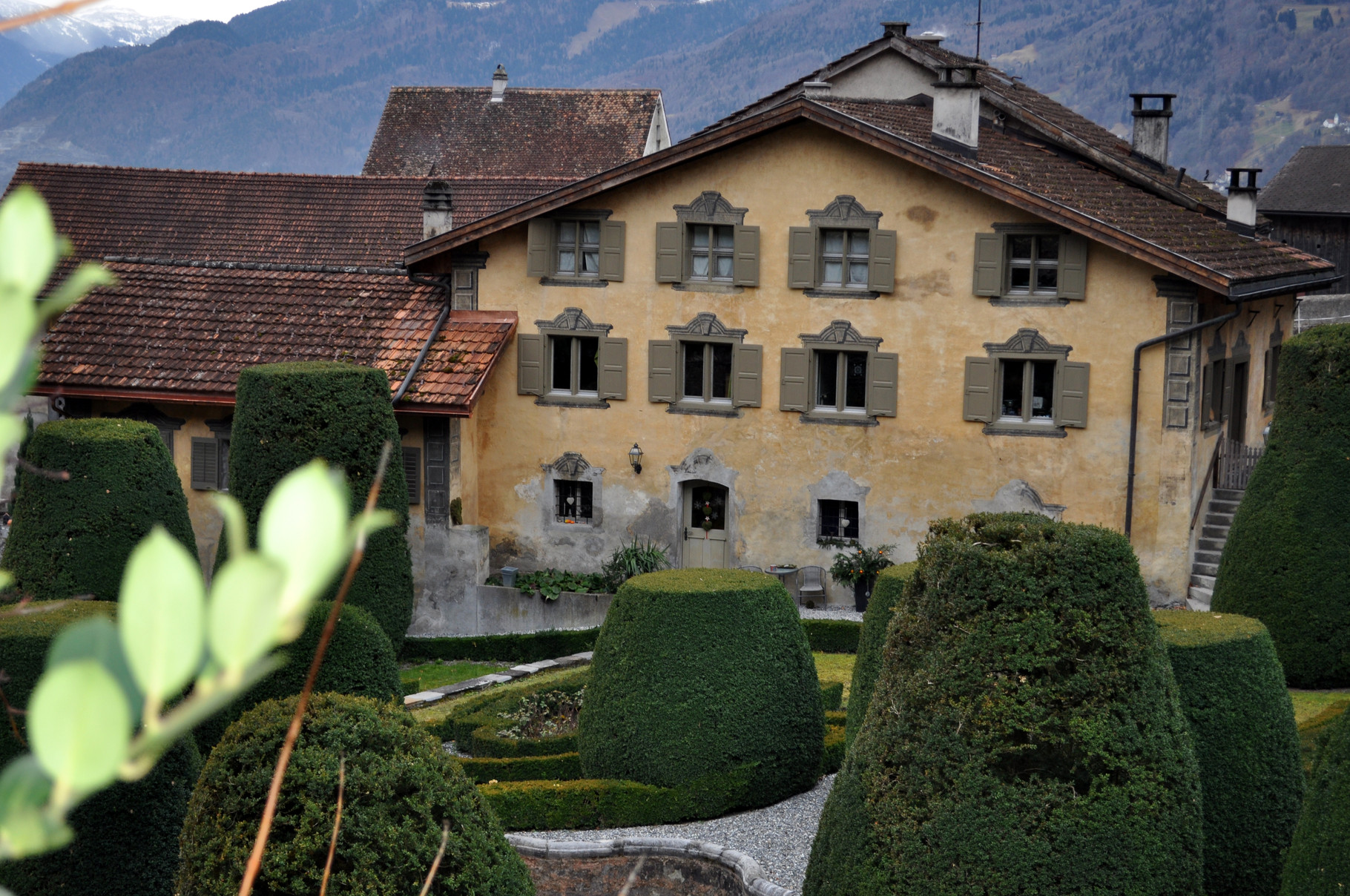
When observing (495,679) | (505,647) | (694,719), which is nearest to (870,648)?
(694,719)

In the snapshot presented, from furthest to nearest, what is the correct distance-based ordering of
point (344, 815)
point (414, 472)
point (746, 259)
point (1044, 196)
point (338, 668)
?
point (414, 472)
point (746, 259)
point (1044, 196)
point (338, 668)
point (344, 815)

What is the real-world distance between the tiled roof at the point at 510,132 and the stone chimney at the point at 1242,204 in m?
25.2

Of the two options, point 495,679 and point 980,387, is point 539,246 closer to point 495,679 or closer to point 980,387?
point 980,387

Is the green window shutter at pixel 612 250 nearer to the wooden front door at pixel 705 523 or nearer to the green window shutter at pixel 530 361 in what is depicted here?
the green window shutter at pixel 530 361

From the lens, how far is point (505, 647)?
72.8 ft

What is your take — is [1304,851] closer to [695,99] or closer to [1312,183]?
[1312,183]

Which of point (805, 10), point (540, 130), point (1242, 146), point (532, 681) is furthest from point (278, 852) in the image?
point (805, 10)

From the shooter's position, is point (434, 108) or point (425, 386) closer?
point (425, 386)

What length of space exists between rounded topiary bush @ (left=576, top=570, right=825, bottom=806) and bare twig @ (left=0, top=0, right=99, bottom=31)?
38.7 ft

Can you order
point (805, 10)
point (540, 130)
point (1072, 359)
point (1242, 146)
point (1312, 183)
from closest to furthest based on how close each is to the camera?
point (1072, 359) < point (1312, 183) < point (540, 130) < point (1242, 146) < point (805, 10)

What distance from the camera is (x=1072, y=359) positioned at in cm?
2264

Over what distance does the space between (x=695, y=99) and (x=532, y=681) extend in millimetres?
150660

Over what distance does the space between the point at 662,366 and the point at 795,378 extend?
2344mm

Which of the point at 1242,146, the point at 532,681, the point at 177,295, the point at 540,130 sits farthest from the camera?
the point at 1242,146
